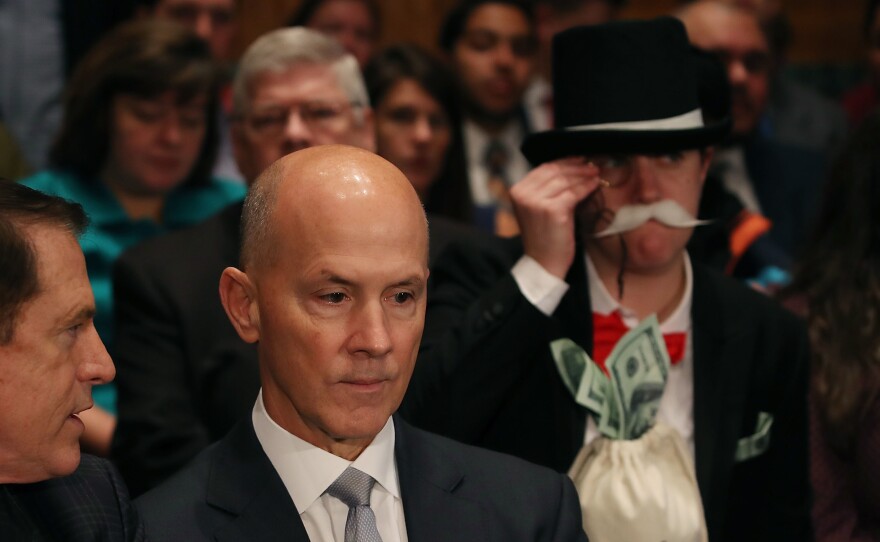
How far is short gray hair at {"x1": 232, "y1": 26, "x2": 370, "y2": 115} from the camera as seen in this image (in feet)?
12.8

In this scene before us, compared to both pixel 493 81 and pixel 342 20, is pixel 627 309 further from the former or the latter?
pixel 342 20

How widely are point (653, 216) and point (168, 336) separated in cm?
134

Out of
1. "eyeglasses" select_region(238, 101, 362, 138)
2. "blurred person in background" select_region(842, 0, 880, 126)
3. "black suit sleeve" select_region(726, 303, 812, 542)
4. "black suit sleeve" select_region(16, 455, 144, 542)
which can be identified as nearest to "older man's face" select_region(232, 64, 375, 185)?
"eyeglasses" select_region(238, 101, 362, 138)

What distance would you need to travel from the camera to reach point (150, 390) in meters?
3.61

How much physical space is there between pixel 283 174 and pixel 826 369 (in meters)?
1.71

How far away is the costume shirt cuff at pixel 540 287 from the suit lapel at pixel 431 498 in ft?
1.90

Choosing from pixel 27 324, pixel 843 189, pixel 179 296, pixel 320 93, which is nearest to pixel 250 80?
pixel 320 93

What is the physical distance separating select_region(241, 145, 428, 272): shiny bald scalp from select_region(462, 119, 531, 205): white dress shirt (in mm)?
2947

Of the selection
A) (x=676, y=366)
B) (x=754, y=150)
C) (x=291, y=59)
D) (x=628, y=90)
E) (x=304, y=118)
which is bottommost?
(x=754, y=150)

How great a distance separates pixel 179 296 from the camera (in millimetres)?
3627

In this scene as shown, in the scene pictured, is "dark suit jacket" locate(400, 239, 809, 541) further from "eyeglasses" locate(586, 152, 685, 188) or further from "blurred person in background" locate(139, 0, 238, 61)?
"blurred person in background" locate(139, 0, 238, 61)

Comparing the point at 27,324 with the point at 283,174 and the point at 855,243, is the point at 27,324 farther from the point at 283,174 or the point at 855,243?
the point at 855,243

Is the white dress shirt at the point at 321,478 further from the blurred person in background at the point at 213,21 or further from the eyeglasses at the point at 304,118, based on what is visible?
the blurred person in background at the point at 213,21

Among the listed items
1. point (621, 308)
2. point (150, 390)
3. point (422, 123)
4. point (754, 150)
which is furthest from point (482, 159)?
point (621, 308)
